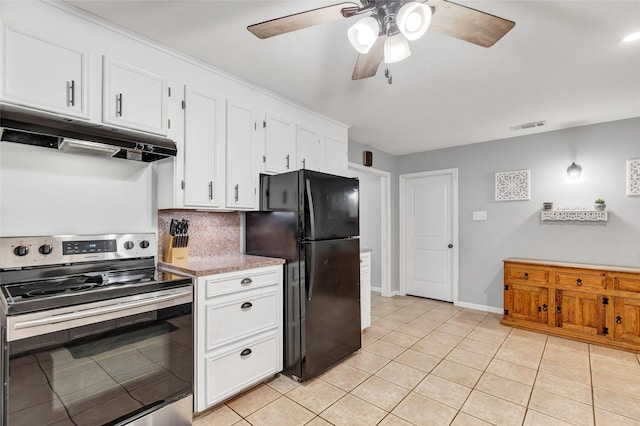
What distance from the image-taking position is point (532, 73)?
2404mm

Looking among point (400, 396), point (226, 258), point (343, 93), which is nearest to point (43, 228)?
point (226, 258)

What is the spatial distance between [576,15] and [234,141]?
2.35 m

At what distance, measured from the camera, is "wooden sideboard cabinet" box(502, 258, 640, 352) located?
10.1 feet

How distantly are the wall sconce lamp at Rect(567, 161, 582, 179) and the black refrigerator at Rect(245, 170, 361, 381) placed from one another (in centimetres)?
286

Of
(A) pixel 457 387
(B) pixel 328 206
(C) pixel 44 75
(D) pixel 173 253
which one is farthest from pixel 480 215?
(C) pixel 44 75

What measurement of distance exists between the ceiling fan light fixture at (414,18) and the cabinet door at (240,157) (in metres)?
1.61

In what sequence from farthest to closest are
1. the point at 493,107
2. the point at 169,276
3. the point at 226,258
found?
the point at 493,107 → the point at 226,258 → the point at 169,276

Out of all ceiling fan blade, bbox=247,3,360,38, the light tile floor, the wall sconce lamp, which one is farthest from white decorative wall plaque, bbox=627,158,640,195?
ceiling fan blade, bbox=247,3,360,38

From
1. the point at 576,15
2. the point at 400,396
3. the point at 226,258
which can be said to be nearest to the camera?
the point at 576,15

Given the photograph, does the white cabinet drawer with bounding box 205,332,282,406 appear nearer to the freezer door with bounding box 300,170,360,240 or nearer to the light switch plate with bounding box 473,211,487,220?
the freezer door with bounding box 300,170,360,240

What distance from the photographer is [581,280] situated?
3326mm

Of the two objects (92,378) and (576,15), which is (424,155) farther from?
(92,378)

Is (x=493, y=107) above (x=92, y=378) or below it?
above

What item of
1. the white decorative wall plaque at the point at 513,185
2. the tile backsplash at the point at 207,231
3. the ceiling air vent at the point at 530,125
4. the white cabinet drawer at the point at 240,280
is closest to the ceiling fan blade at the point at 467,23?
the white cabinet drawer at the point at 240,280
